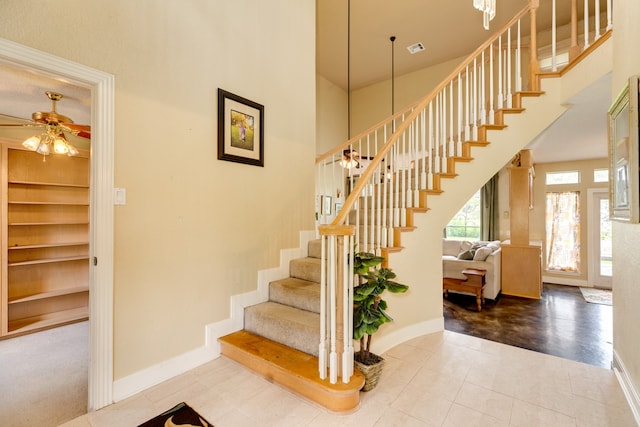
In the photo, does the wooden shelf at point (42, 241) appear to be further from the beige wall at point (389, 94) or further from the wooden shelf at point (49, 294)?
the beige wall at point (389, 94)

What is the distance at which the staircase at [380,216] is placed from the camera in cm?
193

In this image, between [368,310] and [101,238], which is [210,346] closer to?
[101,238]

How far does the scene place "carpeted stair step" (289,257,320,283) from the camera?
2957 millimetres

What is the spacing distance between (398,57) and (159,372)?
19.8ft

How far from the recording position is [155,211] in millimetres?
2131

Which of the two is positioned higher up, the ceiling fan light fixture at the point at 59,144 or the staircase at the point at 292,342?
the ceiling fan light fixture at the point at 59,144

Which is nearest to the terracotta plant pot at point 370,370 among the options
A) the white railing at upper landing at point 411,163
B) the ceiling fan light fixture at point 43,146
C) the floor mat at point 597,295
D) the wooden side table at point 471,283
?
the white railing at upper landing at point 411,163

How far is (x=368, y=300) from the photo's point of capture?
205 centimetres

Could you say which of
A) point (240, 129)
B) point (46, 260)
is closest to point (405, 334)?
point (240, 129)

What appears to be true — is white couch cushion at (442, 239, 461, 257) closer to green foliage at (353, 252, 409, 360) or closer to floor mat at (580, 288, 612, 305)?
floor mat at (580, 288, 612, 305)

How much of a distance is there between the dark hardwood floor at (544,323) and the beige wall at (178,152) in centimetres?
276

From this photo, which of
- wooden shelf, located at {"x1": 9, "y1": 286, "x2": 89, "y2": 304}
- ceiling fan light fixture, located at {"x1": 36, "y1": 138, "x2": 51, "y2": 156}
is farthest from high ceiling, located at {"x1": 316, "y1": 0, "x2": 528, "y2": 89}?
wooden shelf, located at {"x1": 9, "y1": 286, "x2": 89, "y2": 304}

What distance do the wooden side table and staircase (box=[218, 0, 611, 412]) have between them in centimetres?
163

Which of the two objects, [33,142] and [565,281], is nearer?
[33,142]
